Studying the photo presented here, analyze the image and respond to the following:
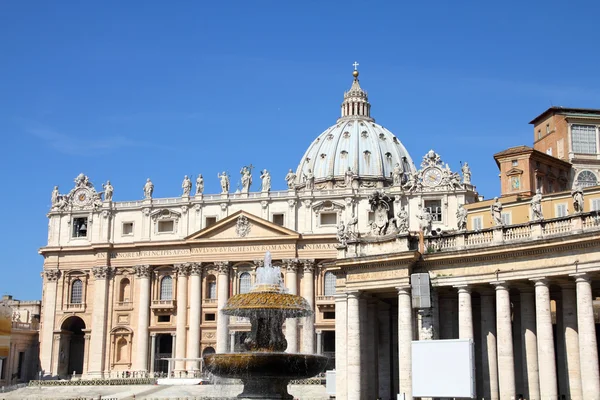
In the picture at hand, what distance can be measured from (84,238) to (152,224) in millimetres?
9318

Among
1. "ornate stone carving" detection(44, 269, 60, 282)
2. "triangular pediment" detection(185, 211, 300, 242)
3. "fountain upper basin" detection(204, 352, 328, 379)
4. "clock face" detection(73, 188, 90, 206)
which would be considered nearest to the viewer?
"fountain upper basin" detection(204, 352, 328, 379)

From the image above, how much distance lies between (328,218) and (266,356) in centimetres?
6253

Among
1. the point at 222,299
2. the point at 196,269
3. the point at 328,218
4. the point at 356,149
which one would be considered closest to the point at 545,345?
the point at 328,218

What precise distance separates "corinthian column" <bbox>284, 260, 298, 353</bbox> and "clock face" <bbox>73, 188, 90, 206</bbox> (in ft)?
85.3

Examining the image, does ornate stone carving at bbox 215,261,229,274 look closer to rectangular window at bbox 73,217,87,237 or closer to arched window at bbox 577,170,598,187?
rectangular window at bbox 73,217,87,237

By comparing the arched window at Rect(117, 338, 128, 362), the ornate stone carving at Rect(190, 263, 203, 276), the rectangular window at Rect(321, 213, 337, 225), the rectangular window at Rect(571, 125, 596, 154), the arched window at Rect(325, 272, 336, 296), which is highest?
the rectangular window at Rect(571, 125, 596, 154)

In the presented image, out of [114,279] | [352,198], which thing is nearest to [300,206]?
[352,198]

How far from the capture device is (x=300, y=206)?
311 feet

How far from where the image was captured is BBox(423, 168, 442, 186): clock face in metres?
91.1

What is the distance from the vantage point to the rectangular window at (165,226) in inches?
3895

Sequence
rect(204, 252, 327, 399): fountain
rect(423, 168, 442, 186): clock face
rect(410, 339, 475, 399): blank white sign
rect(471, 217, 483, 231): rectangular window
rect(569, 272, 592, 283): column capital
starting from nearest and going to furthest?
rect(410, 339, 475, 399): blank white sign → rect(204, 252, 327, 399): fountain → rect(569, 272, 592, 283): column capital → rect(471, 217, 483, 231): rectangular window → rect(423, 168, 442, 186): clock face

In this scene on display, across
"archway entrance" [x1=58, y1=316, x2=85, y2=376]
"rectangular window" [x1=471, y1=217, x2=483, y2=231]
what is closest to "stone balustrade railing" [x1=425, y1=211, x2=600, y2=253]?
"rectangular window" [x1=471, y1=217, x2=483, y2=231]

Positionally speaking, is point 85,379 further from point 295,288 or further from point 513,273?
point 513,273

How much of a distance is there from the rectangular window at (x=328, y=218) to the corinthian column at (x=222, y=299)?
11274 mm
